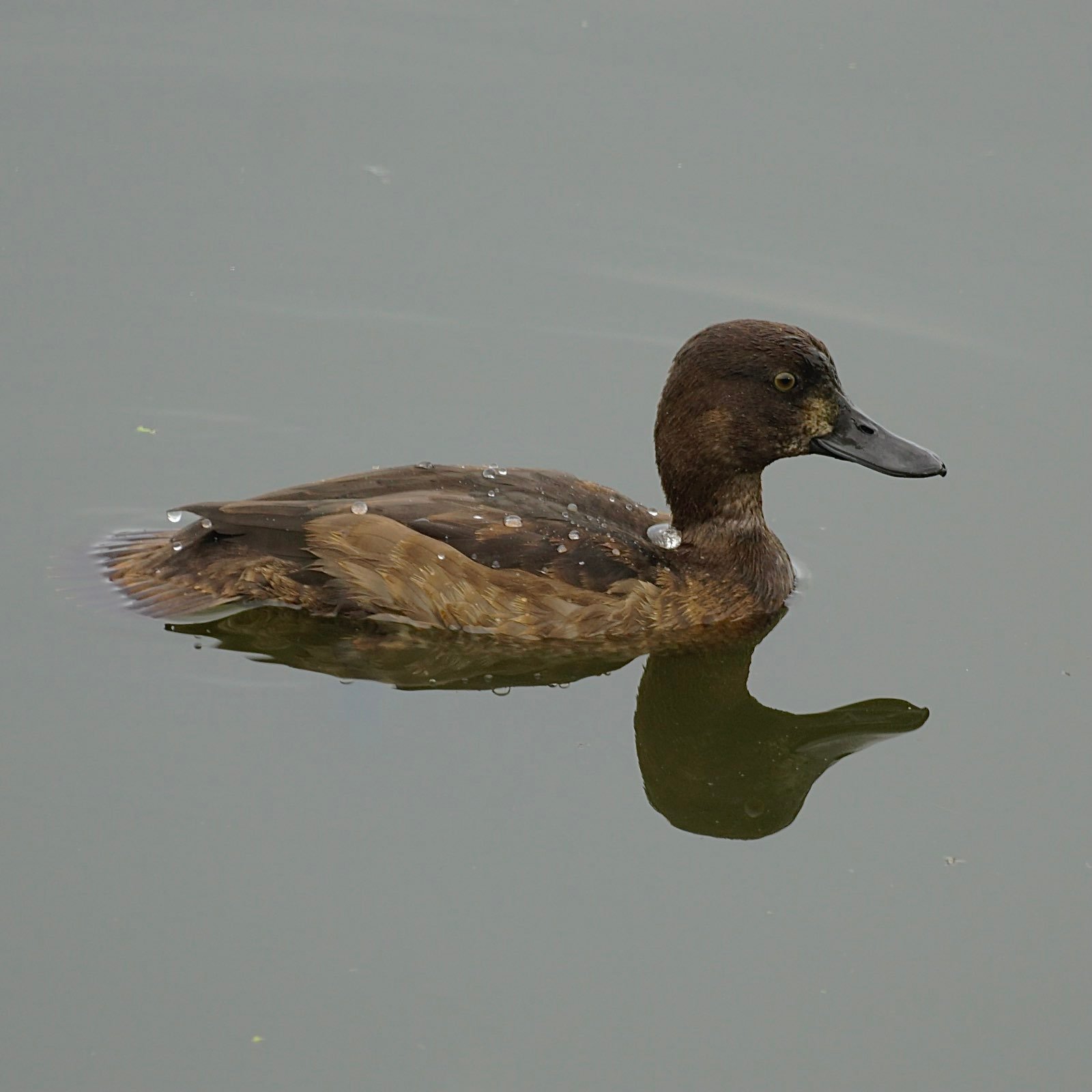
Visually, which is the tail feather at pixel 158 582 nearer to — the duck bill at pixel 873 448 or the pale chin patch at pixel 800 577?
the pale chin patch at pixel 800 577

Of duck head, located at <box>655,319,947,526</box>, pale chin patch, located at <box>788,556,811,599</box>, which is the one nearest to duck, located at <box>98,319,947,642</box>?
duck head, located at <box>655,319,947,526</box>

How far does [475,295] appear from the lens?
31.3 feet

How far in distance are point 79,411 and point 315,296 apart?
1.39m

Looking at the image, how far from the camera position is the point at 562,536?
7309 millimetres

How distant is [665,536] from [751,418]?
61cm

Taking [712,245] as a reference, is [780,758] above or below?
below

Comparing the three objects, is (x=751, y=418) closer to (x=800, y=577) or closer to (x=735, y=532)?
(x=735, y=532)

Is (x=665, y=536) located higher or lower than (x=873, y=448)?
lower

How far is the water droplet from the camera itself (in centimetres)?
779

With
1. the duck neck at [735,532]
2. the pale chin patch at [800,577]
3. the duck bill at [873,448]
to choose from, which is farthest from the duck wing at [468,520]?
the duck bill at [873,448]

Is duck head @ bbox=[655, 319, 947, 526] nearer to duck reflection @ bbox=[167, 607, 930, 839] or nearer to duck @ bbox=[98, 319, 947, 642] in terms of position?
duck @ bbox=[98, 319, 947, 642]

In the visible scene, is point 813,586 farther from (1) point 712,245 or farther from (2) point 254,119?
(2) point 254,119

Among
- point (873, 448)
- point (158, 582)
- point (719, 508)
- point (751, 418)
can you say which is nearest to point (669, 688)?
point (719, 508)

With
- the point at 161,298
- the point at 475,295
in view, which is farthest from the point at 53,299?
the point at 475,295
